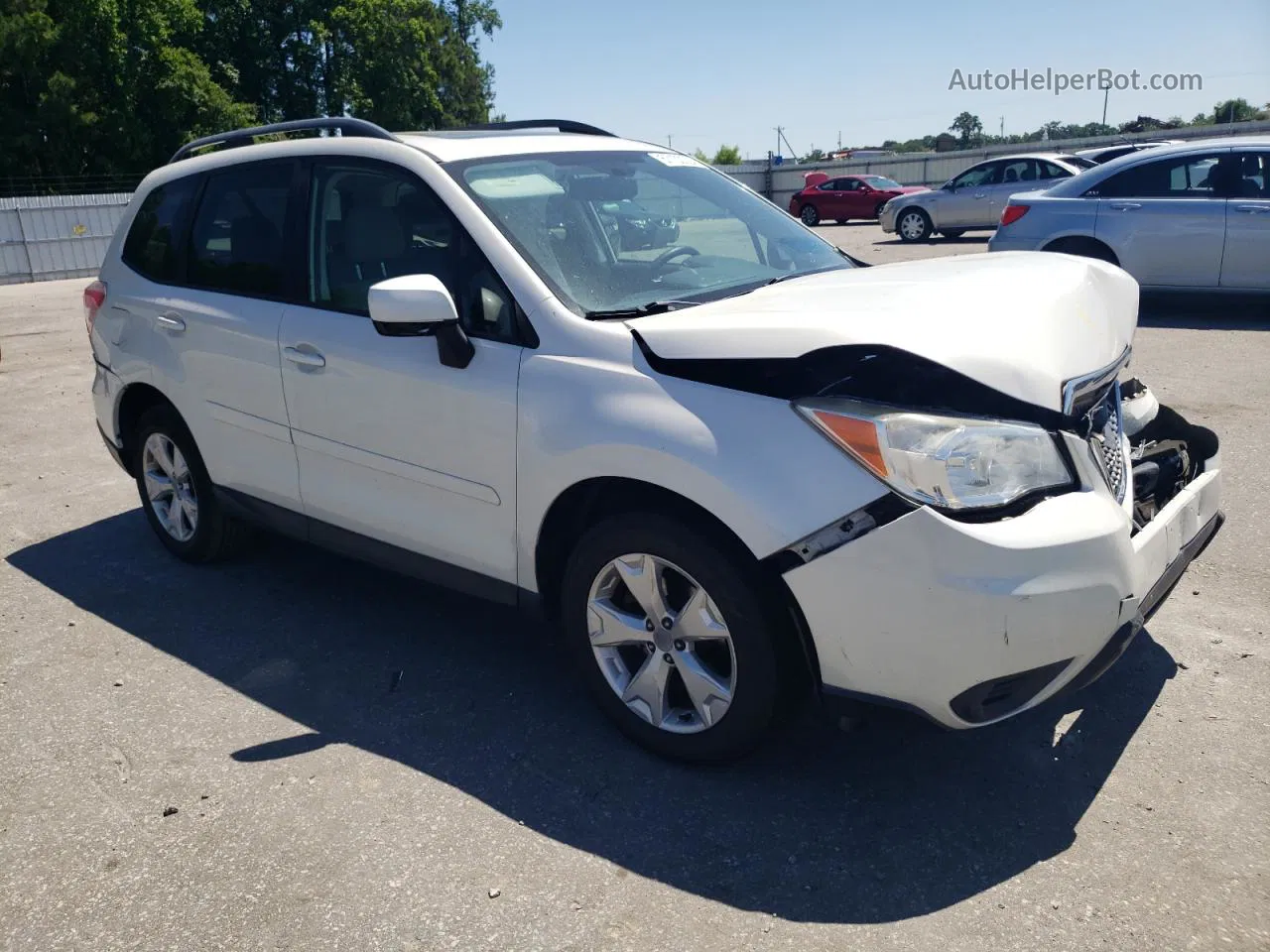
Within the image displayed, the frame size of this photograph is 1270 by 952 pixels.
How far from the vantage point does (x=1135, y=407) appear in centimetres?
392

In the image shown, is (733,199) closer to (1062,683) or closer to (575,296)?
(575,296)

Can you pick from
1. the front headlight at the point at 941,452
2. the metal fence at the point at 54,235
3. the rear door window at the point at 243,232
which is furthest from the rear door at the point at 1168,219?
the metal fence at the point at 54,235

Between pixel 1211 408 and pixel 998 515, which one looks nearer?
pixel 998 515

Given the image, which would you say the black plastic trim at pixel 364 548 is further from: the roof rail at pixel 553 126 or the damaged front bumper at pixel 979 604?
the roof rail at pixel 553 126

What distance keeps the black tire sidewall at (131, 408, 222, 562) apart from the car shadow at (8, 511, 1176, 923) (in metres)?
0.39

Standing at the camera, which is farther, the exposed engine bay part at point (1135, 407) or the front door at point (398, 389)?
the exposed engine bay part at point (1135, 407)

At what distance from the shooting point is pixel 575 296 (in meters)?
3.43

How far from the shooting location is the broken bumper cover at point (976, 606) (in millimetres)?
2631

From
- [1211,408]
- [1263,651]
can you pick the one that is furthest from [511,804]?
[1211,408]

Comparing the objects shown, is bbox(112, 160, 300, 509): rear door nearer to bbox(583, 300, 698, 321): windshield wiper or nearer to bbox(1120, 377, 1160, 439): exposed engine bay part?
bbox(583, 300, 698, 321): windshield wiper

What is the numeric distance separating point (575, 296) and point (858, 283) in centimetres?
91

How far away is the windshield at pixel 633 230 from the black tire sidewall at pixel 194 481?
1999mm

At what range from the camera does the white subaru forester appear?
8.91 feet

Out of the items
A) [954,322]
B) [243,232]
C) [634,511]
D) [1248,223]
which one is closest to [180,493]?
[243,232]
